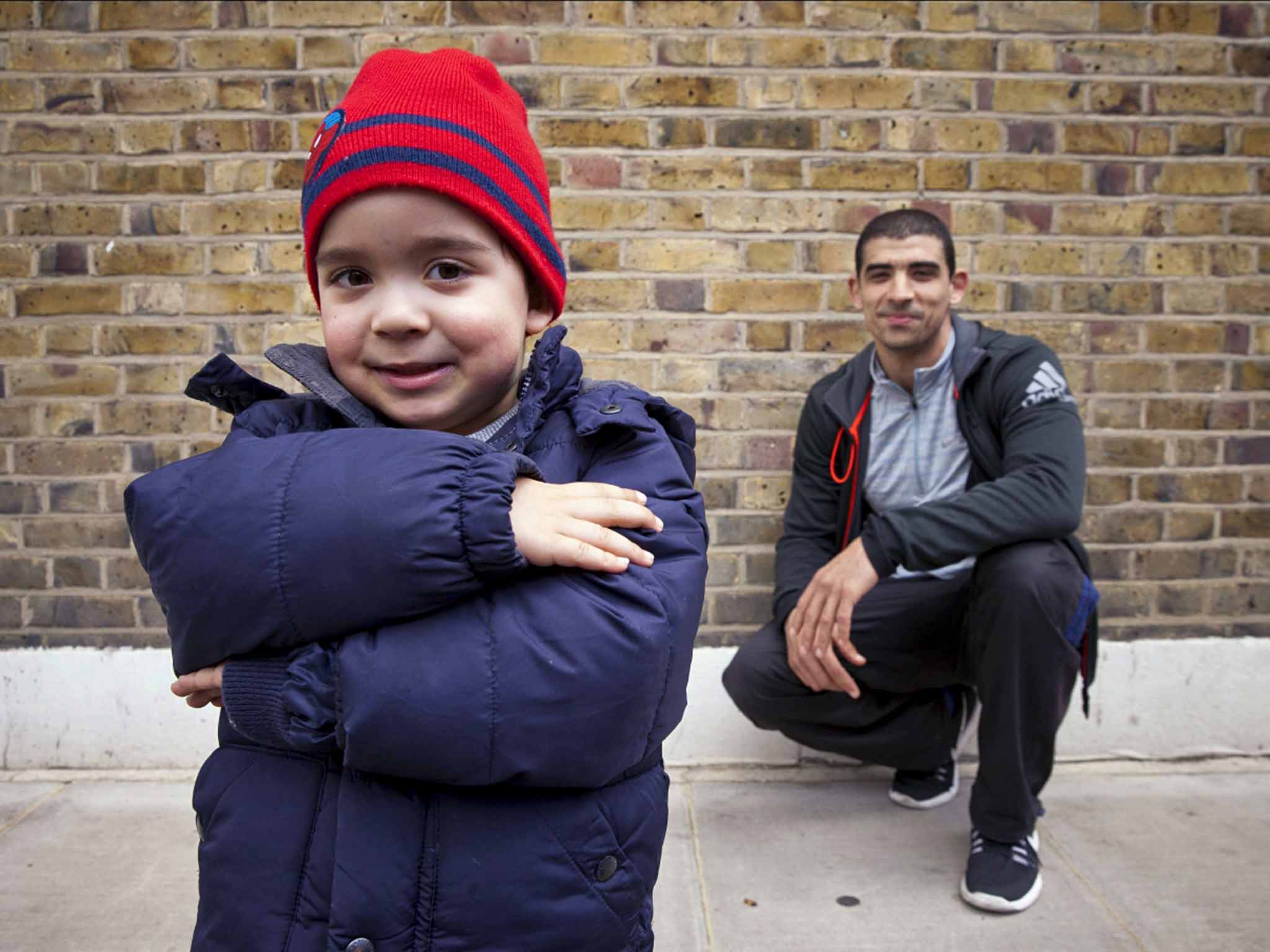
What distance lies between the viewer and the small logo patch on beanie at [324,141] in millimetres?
1247

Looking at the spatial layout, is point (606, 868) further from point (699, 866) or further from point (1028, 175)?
point (1028, 175)

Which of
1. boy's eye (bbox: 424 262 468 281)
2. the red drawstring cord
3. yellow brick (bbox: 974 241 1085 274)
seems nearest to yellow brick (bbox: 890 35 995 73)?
yellow brick (bbox: 974 241 1085 274)

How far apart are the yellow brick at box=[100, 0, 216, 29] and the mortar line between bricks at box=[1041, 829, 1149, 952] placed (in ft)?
10.2

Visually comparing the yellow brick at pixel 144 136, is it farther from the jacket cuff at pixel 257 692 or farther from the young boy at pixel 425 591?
the jacket cuff at pixel 257 692

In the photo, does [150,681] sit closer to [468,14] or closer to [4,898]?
[4,898]

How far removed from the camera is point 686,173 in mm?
2775

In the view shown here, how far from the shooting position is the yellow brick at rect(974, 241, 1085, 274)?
285 centimetres

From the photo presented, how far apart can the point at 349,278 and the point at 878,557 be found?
160 centimetres

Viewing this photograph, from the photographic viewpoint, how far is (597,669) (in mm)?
1082

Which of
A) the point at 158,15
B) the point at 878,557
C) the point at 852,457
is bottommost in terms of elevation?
the point at 878,557

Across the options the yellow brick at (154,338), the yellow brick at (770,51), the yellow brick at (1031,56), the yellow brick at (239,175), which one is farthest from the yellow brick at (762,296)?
the yellow brick at (154,338)

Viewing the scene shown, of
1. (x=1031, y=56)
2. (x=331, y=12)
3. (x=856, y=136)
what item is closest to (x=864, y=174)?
(x=856, y=136)

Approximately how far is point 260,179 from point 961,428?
6.71 feet

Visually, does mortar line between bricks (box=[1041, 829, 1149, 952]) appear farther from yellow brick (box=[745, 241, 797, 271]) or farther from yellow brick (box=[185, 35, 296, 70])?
yellow brick (box=[185, 35, 296, 70])
